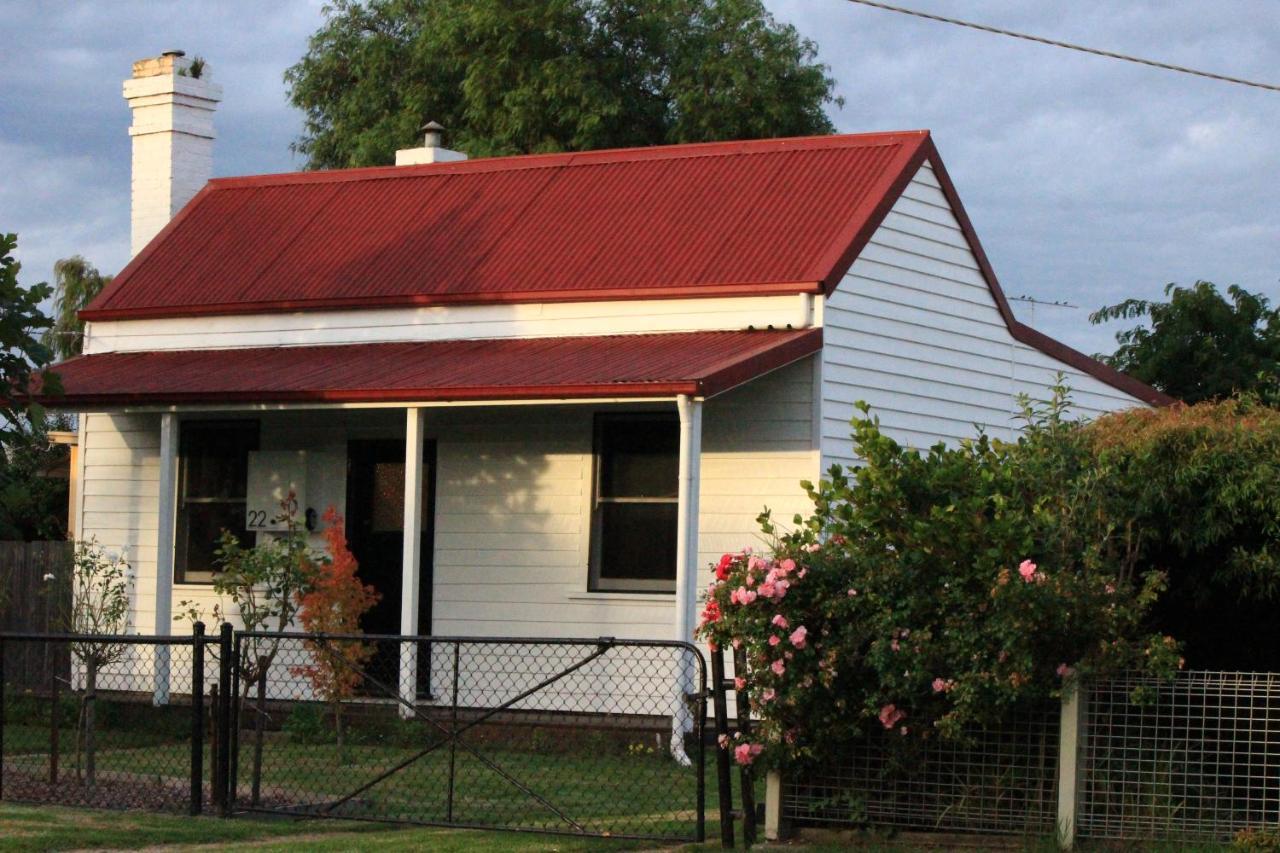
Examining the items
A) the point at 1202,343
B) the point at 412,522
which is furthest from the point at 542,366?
the point at 1202,343

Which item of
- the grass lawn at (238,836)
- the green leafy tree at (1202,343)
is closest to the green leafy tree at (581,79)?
the green leafy tree at (1202,343)

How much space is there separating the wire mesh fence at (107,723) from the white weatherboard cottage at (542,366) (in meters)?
0.65

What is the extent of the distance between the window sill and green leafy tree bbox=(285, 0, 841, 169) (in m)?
18.9

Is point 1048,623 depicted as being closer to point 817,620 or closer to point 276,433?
point 817,620

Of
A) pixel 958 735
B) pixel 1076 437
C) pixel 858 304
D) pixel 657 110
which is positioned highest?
pixel 657 110

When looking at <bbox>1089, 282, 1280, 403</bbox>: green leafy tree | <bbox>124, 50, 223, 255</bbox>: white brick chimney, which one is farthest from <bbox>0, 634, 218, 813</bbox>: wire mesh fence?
<bbox>1089, 282, 1280, 403</bbox>: green leafy tree

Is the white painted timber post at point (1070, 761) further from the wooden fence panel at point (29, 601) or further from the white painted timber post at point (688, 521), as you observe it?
the wooden fence panel at point (29, 601)

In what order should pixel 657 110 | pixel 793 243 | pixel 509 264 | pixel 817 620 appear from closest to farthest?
1. pixel 817 620
2. pixel 793 243
3. pixel 509 264
4. pixel 657 110

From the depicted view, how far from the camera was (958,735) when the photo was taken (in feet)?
30.5

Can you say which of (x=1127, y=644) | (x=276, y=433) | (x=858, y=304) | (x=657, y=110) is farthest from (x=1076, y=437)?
(x=657, y=110)

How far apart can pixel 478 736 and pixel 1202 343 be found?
15.7m

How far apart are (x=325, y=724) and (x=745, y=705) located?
6.36 metres

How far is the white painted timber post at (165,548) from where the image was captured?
1628 cm

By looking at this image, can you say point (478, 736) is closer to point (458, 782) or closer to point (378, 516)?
point (458, 782)
